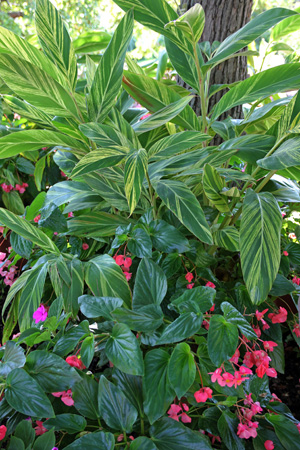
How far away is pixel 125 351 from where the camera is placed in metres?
0.57

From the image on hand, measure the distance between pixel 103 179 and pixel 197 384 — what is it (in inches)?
18.7

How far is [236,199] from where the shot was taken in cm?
88

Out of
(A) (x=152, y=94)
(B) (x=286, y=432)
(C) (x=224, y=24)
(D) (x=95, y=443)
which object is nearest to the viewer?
(D) (x=95, y=443)

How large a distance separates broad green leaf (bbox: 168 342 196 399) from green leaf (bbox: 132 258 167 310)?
0.37 ft

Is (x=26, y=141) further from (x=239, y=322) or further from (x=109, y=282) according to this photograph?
(x=239, y=322)

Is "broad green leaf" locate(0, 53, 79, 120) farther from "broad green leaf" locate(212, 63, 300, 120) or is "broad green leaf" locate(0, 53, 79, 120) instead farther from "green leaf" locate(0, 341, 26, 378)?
"green leaf" locate(0, 341, 26, 378)

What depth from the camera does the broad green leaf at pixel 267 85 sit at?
2.51 ft

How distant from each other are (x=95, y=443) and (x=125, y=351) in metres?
0.12

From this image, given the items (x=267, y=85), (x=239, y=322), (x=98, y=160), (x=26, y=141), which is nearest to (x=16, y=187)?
(x=26, y=141)

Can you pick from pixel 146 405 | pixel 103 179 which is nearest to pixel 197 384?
pixel 146 405

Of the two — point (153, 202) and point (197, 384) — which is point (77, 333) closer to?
point (197, 384)

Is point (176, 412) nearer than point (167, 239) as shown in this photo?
Yes

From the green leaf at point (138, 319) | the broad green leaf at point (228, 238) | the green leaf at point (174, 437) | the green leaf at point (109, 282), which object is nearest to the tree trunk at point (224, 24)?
the broad green leaf at point (228, 238)

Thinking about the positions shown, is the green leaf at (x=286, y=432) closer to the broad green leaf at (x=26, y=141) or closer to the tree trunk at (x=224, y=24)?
the broad green leaf at (x=26, y=141)
